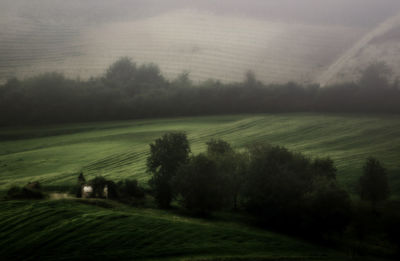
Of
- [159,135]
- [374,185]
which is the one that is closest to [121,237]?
[374,185]

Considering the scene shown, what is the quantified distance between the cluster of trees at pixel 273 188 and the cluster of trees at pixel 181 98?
46139 millimetres

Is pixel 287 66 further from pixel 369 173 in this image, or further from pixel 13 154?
pixel 13 154

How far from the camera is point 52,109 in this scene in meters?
87.1

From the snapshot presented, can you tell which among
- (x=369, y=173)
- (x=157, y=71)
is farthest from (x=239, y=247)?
(x=157, y=71)

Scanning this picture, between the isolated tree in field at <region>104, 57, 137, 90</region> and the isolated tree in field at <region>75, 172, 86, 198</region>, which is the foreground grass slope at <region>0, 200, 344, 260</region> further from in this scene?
the isolated tree in field at <region>104, 57, 137, 90</region>

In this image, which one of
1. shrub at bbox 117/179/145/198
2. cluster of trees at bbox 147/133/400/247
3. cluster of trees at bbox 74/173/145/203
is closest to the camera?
cluster of trees at bbox 147/133/400/247

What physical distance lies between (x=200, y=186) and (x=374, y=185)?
1980 cm

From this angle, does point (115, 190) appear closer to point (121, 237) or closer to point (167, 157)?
point (167, 157)

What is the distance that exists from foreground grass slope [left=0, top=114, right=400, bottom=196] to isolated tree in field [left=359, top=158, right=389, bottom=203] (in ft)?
13.7

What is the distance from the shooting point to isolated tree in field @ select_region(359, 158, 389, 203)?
40.9 meters

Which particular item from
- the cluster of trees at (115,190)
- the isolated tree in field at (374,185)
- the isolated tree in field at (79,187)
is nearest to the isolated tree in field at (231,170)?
the cluster of trees at (115,190)

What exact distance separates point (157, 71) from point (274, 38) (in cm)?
4153

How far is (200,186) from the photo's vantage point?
40.8m

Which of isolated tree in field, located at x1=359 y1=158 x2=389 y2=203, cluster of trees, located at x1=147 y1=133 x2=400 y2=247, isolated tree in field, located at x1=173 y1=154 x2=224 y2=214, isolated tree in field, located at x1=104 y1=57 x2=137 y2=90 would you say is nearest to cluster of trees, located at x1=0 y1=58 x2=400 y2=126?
isolated tree in field, located at x1=104 y1=57 x2=137 y2=90
